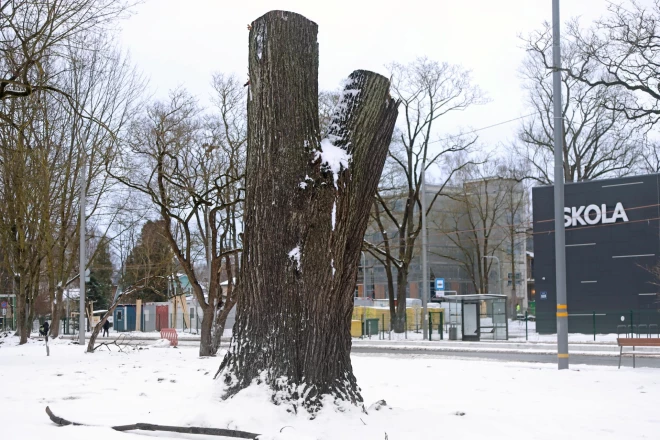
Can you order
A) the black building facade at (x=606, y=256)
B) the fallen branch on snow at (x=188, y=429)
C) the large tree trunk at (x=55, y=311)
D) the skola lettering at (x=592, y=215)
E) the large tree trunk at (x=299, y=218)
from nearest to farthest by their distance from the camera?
the fallen branch on snow at (x=188, y=429)
the large tree trunk at (x=299, y=218)
the large tree trunk at (x=55, y=311)
the black building facade at (x=606, y=256)
the skola lettering at (x=592, y=215)

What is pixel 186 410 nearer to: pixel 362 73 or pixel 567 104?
pixel 362 73

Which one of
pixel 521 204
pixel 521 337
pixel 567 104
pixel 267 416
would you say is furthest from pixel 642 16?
pixel 521 204

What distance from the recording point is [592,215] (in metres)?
33.3

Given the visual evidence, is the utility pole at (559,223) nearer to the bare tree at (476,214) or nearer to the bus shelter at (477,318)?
the bus shelter at (477,318)

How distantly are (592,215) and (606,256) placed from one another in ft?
6.62

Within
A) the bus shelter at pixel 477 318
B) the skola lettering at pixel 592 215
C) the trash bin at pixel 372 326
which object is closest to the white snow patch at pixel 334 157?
the bus shelter at pixel 477 318

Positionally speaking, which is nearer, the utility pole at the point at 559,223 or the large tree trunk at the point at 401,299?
the utility pole at the point at 559,223

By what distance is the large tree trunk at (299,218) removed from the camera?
6.69 meters

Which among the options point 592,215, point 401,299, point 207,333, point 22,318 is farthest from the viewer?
point 401,299

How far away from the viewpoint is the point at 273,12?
23.4 feet

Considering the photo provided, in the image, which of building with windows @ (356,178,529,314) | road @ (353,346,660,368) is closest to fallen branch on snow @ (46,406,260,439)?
road @ (353,346,660,368)

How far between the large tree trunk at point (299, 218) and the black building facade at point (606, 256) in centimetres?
2703

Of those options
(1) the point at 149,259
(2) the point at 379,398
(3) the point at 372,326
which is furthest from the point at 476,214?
(2) the point at 379,398

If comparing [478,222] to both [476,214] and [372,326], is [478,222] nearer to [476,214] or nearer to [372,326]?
[476,214]
